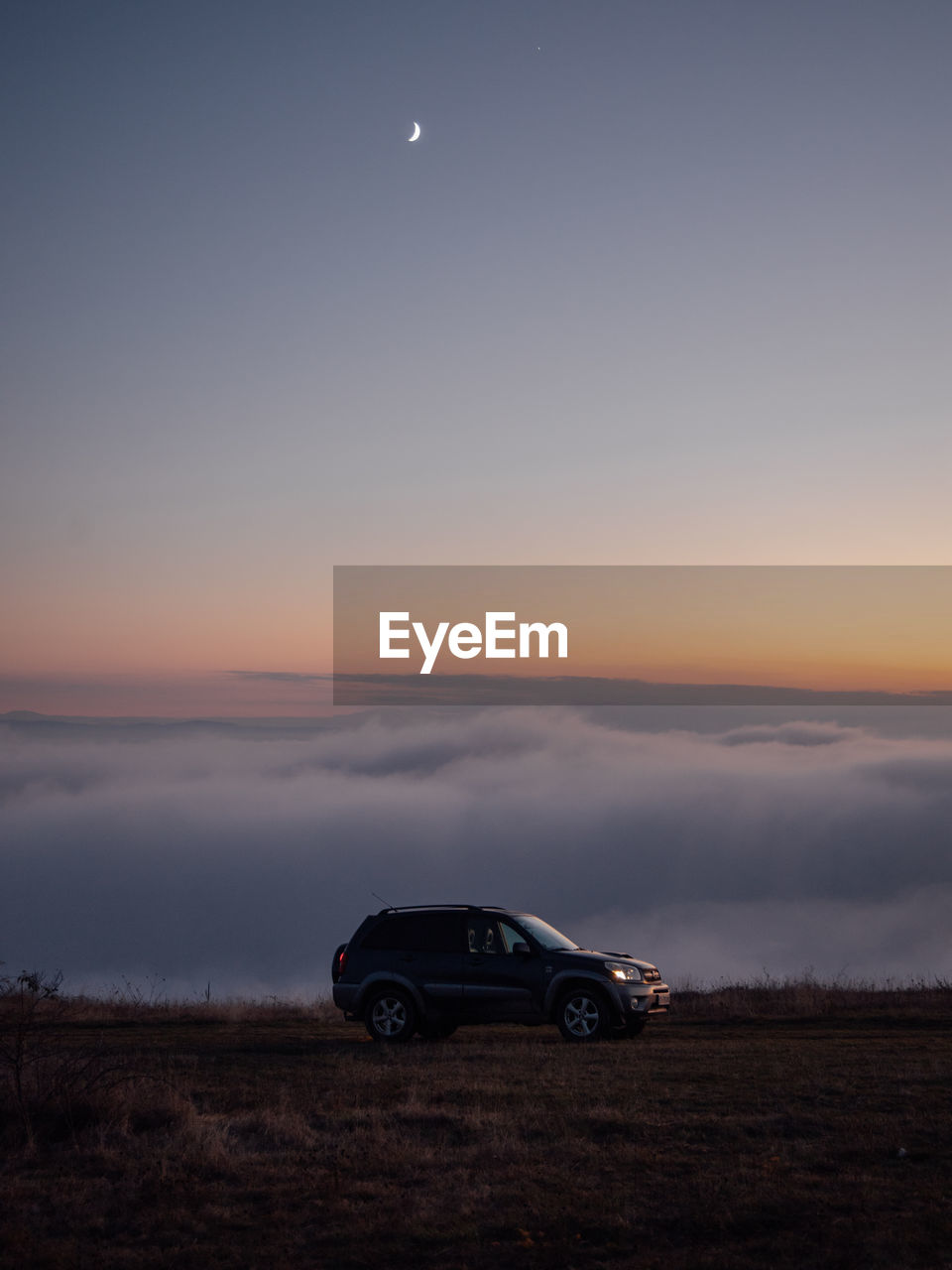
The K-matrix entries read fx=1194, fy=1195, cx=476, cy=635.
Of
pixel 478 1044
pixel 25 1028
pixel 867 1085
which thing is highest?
pixel 25 1028

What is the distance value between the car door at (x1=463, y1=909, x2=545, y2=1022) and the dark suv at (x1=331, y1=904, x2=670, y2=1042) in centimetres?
1

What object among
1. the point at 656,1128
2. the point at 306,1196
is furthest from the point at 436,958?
the point at 306,1196

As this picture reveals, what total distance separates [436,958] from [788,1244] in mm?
9993

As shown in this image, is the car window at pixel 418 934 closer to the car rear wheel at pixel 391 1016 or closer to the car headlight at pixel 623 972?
the car rear wheel at pixel 391 1016

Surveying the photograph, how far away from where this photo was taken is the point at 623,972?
52.4 ft

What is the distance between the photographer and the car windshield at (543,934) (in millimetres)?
16453

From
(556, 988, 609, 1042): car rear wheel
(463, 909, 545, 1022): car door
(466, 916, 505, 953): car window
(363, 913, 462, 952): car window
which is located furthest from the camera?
(363, 913, 462, 952): car window

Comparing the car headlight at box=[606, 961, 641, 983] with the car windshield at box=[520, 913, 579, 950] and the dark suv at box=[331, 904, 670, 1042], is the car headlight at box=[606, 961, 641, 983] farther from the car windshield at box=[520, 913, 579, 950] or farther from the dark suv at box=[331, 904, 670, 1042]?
the car windshield at box=[520, 913, 579, 950]

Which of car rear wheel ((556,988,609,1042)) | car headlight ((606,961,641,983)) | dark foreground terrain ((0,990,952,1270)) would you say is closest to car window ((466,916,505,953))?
car rear wheel ((556,988,609,1042))

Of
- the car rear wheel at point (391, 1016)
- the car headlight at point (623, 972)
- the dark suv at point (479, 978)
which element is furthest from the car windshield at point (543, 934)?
the car rear wheel at point (391, 1016)

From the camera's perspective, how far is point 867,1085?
36.4ft

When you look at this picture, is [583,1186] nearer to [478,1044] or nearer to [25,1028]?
[25,1028]

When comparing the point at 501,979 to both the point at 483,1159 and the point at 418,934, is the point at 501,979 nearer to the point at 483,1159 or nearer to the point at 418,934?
the point at 418,934

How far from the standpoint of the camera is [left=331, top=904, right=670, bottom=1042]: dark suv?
15836mm
